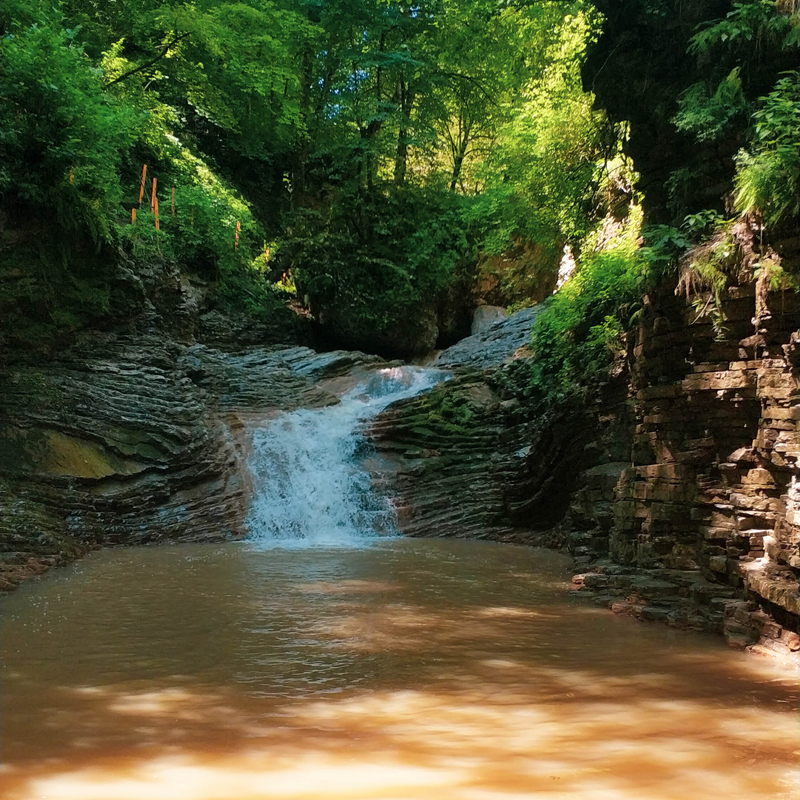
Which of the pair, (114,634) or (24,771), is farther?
(114,634)

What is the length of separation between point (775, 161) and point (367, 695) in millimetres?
5257

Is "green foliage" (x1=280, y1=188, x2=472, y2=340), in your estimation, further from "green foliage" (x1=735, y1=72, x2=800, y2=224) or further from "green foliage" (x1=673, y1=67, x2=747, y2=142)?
"green foliage" (x1=735, y1=72, x2=800, y2=224)

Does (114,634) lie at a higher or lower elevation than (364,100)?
lower

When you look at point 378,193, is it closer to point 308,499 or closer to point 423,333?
point 423,333

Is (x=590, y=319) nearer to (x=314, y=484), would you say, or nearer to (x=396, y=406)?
(x=396, y=406)

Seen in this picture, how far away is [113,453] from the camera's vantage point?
12.4 m

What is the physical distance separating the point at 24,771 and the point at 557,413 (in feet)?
31.7

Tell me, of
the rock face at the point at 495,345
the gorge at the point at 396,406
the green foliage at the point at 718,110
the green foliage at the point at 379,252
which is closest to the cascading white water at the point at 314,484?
the gorge at the point at 396,406

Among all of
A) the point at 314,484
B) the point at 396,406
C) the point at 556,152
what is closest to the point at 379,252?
A: the point at 556,152

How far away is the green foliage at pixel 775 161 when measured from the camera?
6008 millimetres

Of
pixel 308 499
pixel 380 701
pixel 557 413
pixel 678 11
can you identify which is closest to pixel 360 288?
pixel 308 499

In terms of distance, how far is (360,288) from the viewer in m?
21.2

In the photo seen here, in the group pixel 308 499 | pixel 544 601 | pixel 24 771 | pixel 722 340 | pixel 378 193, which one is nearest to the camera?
pixel 24 771

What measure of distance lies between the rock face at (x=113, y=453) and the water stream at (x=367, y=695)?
262cm
